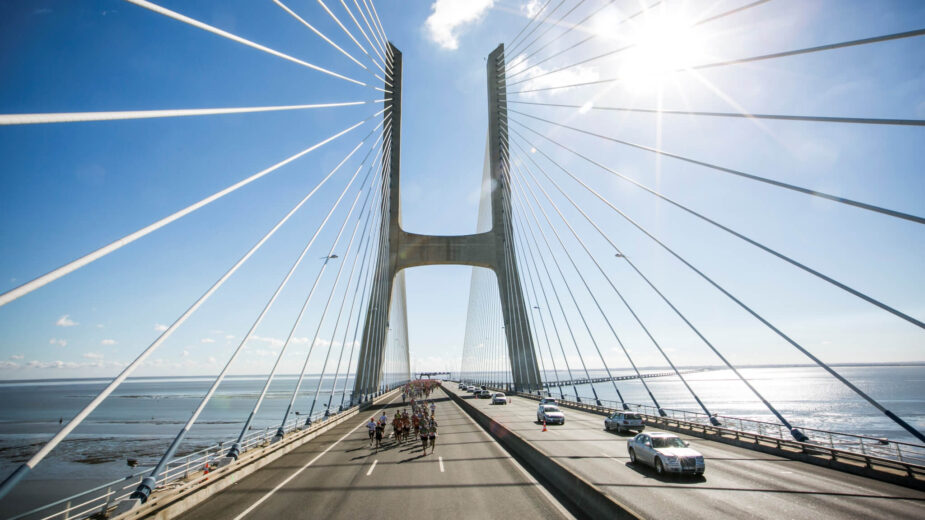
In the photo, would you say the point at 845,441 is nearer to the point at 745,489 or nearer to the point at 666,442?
the point at 666,442

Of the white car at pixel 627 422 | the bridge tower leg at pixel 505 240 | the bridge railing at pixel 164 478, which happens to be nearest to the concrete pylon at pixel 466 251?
the bridge tower leg at pixel 505 240

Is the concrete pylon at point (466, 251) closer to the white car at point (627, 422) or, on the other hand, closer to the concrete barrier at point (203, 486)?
the white car at point (627, 422)

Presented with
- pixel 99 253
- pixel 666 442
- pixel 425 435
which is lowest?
pixel 425 435

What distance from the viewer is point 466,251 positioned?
153 feet

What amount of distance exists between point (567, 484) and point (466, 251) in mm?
37334

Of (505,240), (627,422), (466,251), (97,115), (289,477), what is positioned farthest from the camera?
(466,251)

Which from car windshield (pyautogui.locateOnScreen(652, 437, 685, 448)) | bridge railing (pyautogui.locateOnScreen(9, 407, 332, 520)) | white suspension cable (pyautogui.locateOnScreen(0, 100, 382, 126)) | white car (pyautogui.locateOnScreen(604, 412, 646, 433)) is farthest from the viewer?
white car (pyautogui.locateOnScreen(604, 412, 646, 433))

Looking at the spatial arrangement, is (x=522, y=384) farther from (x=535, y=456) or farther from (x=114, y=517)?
(x=114, y=517)

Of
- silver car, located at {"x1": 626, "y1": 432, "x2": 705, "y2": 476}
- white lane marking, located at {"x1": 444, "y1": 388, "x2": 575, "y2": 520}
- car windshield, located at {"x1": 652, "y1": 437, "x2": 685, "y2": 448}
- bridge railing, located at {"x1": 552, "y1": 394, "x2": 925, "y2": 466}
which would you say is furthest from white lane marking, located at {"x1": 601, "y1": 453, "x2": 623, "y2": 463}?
bridge railing, located at {"x1": 552, "y1": 394, "x2": 925, "y2": 466}

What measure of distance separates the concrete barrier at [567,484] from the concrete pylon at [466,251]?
23.6 m

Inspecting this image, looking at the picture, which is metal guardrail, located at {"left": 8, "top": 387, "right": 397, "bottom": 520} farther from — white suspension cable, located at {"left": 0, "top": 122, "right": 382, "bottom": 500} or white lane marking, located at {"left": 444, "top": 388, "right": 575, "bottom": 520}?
white lane marking, located at {"left": 444, "top": 388, "right": 575, "bottom": 520}

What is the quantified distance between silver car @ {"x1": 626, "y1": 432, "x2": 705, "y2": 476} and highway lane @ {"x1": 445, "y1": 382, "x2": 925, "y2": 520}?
0.28 m

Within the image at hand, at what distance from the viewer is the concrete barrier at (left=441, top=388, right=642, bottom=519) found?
768cm

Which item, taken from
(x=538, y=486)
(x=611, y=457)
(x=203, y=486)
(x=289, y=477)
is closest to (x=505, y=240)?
(x=611, y=457)
